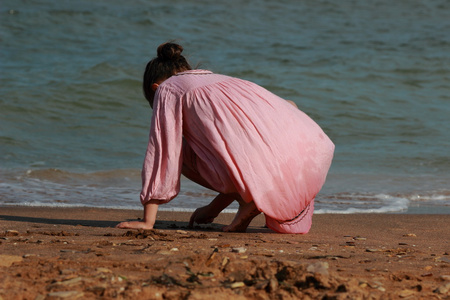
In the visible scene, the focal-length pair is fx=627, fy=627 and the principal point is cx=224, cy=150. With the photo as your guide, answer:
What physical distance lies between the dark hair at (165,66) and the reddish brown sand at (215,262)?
80cm

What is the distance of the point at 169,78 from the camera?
320 cm

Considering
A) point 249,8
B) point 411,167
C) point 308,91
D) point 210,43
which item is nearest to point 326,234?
point 411,167

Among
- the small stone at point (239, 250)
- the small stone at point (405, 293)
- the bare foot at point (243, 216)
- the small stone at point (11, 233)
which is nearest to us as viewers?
the small stone at point (405, 293)

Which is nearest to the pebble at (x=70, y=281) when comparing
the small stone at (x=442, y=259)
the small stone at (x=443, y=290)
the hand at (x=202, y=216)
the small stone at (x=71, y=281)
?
the small stone at (x=71, y=281)

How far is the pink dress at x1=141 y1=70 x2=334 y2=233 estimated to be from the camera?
300 cm

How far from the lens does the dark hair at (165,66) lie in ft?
10.8

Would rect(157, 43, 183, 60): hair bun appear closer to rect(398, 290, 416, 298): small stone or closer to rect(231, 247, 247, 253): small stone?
A: rect(231, 247, 247, 253): small stone

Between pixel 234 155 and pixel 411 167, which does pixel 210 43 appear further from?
pixel 234 155

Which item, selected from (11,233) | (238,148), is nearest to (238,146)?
(238,148)

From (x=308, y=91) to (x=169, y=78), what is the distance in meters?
6.66

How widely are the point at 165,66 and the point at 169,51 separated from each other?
0.08 meters

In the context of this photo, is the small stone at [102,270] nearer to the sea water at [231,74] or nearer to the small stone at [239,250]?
the small stone at [239,250]

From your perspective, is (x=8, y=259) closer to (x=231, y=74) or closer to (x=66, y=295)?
(x=66, y=295)

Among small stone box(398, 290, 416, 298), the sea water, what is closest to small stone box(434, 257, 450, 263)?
small stone box(398, 290, 416, 298)
